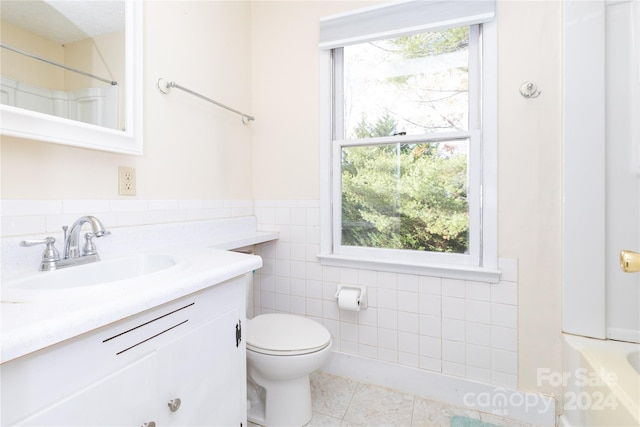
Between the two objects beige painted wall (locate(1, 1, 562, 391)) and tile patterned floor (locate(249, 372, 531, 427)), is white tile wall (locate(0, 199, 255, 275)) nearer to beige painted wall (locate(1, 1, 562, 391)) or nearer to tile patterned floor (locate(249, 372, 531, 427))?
beige painted wall (locate(1, 1, 562, 391))

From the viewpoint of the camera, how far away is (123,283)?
0.76 meters

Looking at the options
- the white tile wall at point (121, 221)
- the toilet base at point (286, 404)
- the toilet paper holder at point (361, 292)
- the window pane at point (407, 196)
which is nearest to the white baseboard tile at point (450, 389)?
the toilet paper holder at point (361, 292)

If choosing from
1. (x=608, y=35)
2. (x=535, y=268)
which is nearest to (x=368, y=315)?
(x=535, y=268)

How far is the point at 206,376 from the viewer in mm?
914

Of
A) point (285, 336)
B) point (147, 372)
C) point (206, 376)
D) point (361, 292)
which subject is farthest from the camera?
point (361, 292)

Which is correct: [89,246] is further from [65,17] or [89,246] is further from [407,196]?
[407,196]

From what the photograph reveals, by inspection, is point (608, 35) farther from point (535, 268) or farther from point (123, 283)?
point (123, 283)

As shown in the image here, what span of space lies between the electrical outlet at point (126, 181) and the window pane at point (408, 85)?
3.85 ft

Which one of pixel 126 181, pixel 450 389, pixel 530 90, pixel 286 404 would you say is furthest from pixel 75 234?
pixel 530 90

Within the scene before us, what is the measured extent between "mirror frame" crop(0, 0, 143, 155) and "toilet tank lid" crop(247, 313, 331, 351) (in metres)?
0.95

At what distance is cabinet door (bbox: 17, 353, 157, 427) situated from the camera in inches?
22.0

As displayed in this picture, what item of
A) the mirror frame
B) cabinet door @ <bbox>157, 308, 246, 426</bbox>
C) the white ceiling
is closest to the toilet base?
cabinet door @ <bbox>157, 308, 246, 426</bbox>

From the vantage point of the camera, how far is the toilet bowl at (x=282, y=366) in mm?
1266

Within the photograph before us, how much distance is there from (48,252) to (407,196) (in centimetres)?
158
